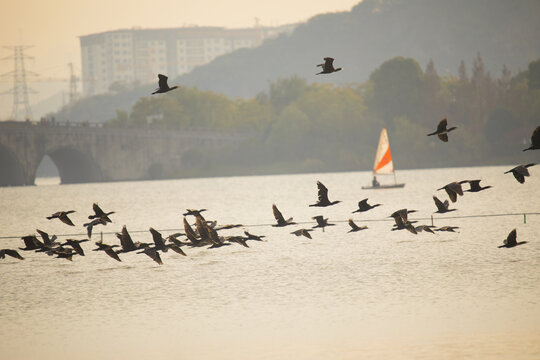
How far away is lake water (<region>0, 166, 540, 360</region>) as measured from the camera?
26906 mm

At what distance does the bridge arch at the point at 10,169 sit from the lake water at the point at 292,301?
385 feet

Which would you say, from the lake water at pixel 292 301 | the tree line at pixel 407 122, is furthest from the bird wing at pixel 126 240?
the tree line at pixel 407 122

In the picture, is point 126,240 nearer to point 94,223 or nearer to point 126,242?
point 126,242

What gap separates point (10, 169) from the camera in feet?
601

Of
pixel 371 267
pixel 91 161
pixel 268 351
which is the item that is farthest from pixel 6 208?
pixel 268 351

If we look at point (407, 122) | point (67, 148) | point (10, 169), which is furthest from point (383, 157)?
point (10, 169)

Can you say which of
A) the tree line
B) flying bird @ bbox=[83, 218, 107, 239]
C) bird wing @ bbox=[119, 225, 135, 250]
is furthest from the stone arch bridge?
bird wing @ bbox=[119, 225, 135, 250]

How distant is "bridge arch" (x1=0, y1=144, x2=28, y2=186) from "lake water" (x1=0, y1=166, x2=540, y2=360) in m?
117

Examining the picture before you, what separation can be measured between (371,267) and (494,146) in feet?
440

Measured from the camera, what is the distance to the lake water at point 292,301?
26906 mm

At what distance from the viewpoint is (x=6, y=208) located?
119 meters

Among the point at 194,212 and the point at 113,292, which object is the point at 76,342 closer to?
the point at 194,212

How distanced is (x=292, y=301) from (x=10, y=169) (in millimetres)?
158900

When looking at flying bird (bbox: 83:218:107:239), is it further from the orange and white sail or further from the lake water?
the orange and white sail
